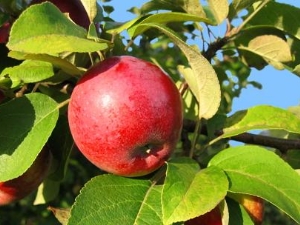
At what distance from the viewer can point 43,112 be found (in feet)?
3.73

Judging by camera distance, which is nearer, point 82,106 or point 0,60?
point 82,106

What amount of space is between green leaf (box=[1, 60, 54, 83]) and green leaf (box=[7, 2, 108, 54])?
173 millimetres

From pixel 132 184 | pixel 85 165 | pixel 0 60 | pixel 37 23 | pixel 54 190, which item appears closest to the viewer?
pixel 37 23

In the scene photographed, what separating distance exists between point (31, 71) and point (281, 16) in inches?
24.0

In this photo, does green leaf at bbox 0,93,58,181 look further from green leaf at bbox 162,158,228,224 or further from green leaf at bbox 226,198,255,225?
green leaf at bbox 226,198,255,225

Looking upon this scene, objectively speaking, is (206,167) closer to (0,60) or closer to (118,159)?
(118,159)

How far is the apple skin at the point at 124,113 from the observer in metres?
1.00

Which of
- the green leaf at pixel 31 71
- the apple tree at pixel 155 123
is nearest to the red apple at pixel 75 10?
the apple tree at pixel 155 123

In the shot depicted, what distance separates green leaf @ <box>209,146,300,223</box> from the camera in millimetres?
1028

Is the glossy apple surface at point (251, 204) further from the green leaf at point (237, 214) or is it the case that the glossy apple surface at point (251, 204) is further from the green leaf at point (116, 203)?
the green leaf at point (116, 203)

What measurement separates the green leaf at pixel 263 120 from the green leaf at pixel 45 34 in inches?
14.4

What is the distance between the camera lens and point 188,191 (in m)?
0.99

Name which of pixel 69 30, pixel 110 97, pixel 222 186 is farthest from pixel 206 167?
pixel 69 30

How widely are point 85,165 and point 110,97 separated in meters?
1.93
